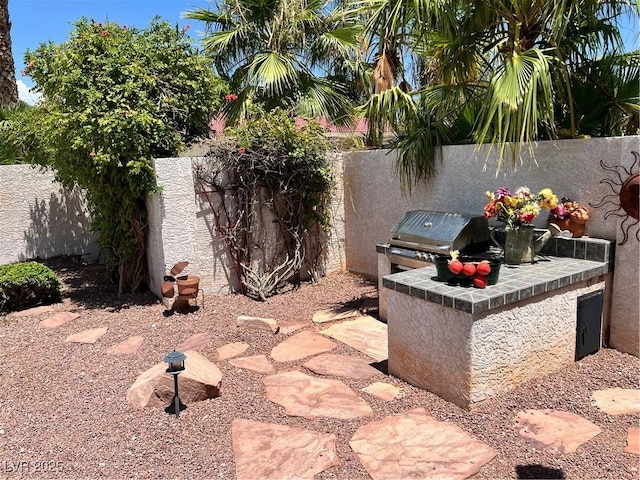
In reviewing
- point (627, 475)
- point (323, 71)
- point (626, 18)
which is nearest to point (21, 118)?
point (323, 71)

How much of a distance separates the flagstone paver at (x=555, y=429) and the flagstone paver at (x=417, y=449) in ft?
1.24

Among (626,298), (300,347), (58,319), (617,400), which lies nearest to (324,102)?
(300,347)

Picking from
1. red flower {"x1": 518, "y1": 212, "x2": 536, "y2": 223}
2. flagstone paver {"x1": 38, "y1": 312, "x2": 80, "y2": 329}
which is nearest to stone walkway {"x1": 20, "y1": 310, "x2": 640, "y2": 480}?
red flower {"x1": 518, "y1": 212, "x2": 536, "y2": 223}

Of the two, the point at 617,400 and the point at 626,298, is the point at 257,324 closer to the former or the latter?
the point at 617,400

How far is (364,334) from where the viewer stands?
553 centimetres

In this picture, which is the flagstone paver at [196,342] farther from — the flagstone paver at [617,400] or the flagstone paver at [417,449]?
the flagstone paver at [617,400]

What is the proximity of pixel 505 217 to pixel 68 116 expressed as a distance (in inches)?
218

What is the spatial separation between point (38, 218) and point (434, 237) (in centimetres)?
821

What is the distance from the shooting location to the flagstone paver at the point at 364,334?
16.5ft

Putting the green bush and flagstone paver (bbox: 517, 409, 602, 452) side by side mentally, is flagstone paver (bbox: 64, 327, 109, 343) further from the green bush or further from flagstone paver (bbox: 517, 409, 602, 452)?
flagstone paver (bbox: 517, 409, 602, 452)

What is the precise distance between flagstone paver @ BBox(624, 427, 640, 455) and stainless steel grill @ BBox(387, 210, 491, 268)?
219 centimetres

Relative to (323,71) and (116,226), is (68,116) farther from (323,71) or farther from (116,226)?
(323,71)

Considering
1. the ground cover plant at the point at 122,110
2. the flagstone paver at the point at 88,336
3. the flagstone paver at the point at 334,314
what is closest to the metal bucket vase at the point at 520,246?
the flagstone paver at the point at 334,314

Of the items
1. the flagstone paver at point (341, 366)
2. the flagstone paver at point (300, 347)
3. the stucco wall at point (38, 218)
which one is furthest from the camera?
the stucco wall at point (38, 218)
